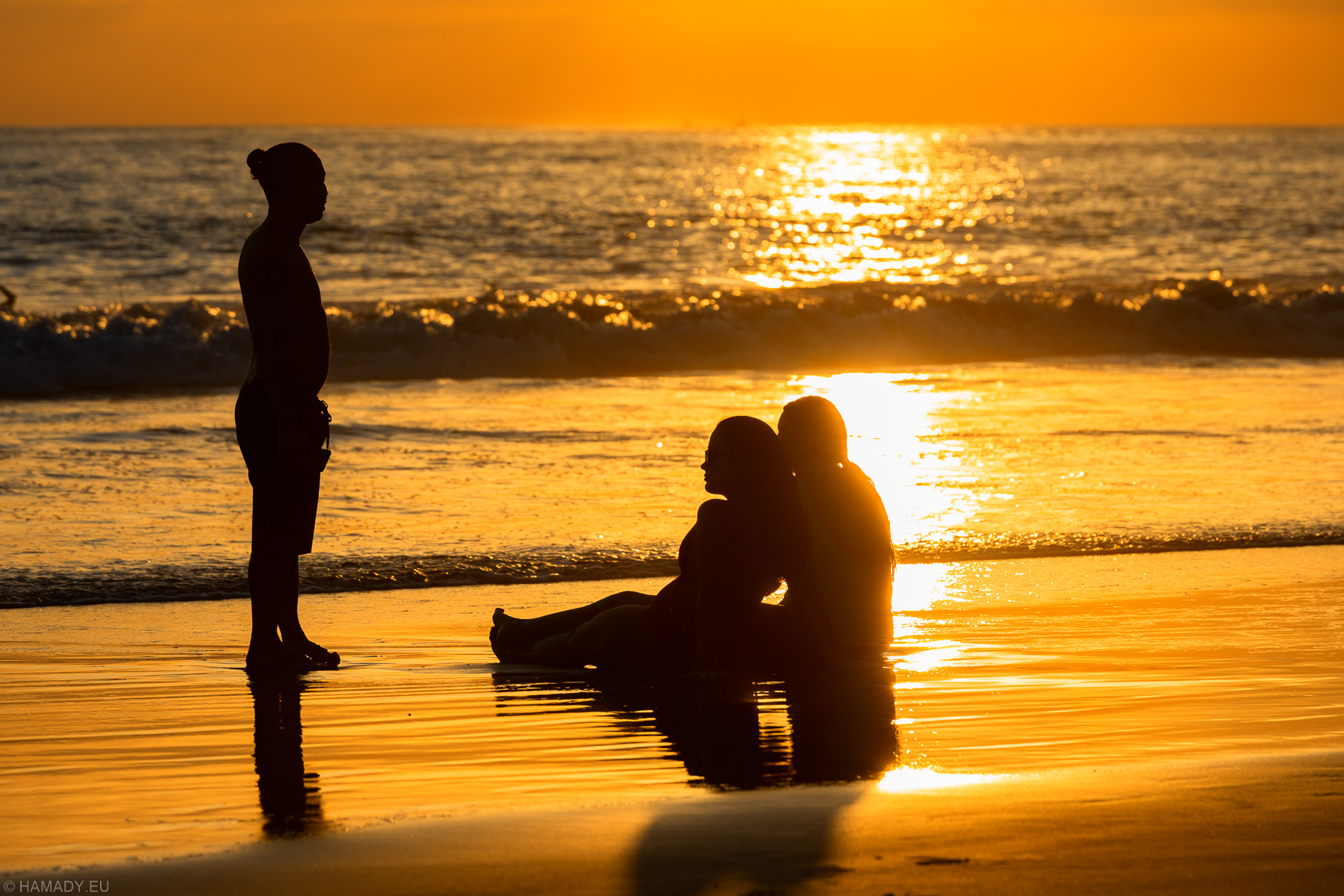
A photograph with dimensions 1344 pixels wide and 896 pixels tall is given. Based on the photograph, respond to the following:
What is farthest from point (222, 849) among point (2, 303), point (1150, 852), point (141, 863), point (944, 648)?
point (2, 303)

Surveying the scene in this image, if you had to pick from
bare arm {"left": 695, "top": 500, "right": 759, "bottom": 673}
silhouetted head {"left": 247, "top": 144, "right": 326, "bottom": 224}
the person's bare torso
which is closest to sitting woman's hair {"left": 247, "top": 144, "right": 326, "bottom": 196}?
silhouetted head {"left": 247, "top": 144, "right": 326, "bottom": 224}

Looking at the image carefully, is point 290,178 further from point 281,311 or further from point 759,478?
point 759,478

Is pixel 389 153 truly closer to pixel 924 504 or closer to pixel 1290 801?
pixel 924 504

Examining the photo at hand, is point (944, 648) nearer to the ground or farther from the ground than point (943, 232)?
nearer to the ground

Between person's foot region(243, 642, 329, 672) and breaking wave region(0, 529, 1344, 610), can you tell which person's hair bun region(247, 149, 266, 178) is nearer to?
person's foot region(243, 642, 329, 672)

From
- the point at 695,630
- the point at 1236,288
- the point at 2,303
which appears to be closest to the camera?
the point at 695,630

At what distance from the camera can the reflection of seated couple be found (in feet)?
16.4

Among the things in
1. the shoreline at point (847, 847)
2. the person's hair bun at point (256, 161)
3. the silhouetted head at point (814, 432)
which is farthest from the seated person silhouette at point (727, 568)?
the person's hair bun at point (256, 161)

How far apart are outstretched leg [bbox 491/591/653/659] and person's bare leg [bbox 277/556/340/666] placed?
0.62m

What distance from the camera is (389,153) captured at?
57.2 meters

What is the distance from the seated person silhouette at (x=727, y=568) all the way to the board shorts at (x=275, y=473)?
3.88ft

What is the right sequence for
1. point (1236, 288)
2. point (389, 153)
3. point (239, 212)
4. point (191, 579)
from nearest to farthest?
point (191, 579) → point (1236, 288) → point (239, 212) → point (389, 153)

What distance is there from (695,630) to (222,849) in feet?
7.17

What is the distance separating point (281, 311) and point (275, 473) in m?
0.58
